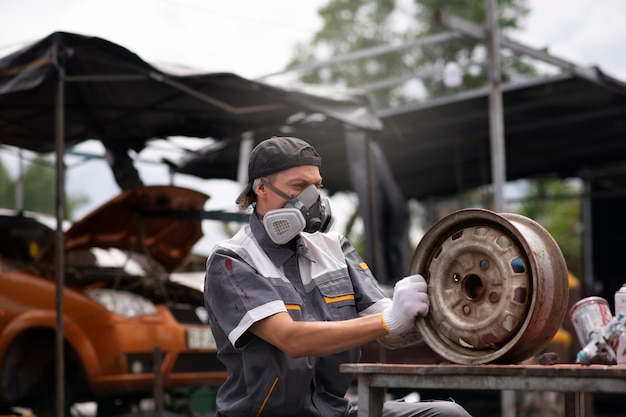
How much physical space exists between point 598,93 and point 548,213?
12867 mm

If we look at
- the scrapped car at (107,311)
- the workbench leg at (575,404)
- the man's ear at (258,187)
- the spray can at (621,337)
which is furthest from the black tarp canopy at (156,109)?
the spray can at (621,337)

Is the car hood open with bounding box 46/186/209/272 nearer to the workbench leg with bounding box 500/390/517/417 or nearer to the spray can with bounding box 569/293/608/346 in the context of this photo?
the workbench leg with bounding box 500/390/517/417

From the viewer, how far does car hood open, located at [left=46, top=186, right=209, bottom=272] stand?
7297mm

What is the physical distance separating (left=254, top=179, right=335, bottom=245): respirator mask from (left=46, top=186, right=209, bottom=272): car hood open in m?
3.98

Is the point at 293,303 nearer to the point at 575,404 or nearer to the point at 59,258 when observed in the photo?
the point at 575,404

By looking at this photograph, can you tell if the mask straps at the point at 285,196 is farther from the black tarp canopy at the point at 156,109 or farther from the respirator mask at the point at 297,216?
the black tarp canopy at the point at 156,109

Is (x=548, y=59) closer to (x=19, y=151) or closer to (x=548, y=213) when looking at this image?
(x=19, y=151)

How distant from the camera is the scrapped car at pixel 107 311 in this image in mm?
6766

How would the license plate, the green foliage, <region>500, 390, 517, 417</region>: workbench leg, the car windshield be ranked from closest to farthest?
the license plate
the car windshield
<region>500, 390, 517, 417</region>: workbench leg
the green foliage

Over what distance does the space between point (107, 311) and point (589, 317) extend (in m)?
4.66

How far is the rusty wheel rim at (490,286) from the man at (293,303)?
0.08 metres

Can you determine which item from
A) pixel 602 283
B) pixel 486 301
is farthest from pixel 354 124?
pixel 602 283

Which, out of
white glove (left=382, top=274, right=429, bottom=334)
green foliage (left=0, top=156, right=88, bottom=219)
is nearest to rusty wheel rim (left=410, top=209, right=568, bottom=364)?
white glove (left=382, top=274, right=429, bottom=334)

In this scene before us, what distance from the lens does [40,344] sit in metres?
7.21
